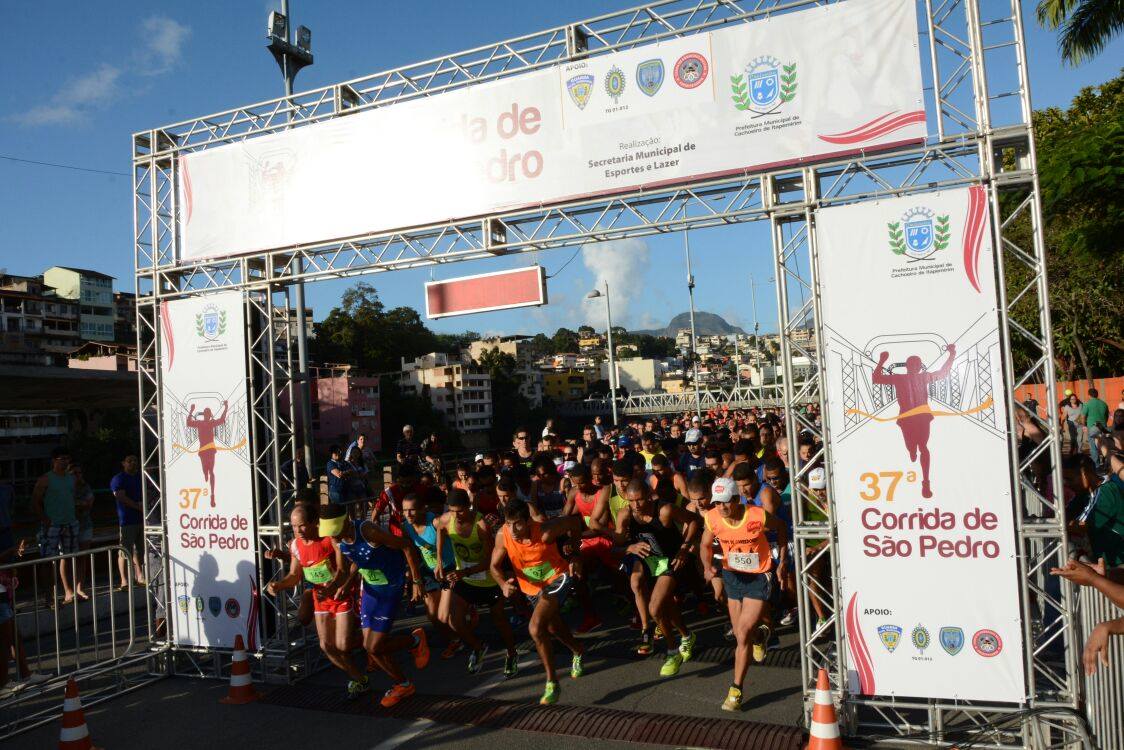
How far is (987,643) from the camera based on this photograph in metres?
5.26

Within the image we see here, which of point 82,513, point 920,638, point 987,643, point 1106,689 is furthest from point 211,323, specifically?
point 1106,689

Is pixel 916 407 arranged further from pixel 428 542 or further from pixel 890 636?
pixel 428 542

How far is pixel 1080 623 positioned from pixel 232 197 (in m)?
8.11

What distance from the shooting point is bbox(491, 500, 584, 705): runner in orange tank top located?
6.39 meters

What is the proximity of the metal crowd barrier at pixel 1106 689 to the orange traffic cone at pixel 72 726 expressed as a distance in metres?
6.46

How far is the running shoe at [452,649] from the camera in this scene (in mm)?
7719

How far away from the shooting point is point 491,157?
23.3 feet

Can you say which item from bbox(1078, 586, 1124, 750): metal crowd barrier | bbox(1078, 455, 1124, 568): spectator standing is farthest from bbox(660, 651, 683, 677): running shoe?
bbox(1078, 455, 1124, 568): spectator standing

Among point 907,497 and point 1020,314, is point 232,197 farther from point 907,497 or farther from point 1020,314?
point 1020,314

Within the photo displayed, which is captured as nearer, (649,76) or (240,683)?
(649,76)

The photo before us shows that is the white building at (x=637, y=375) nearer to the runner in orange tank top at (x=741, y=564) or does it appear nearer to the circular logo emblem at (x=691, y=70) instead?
the circular logo emblem at (x=691, y=70)

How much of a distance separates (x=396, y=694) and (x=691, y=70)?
18.9 ft

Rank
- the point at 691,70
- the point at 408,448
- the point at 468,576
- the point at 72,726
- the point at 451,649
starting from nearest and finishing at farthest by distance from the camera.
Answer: the point at 72,726
the point at 691,70
the point at 468,576
the point at 451,649
the point at 408,448

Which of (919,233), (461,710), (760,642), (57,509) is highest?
(919,233)
